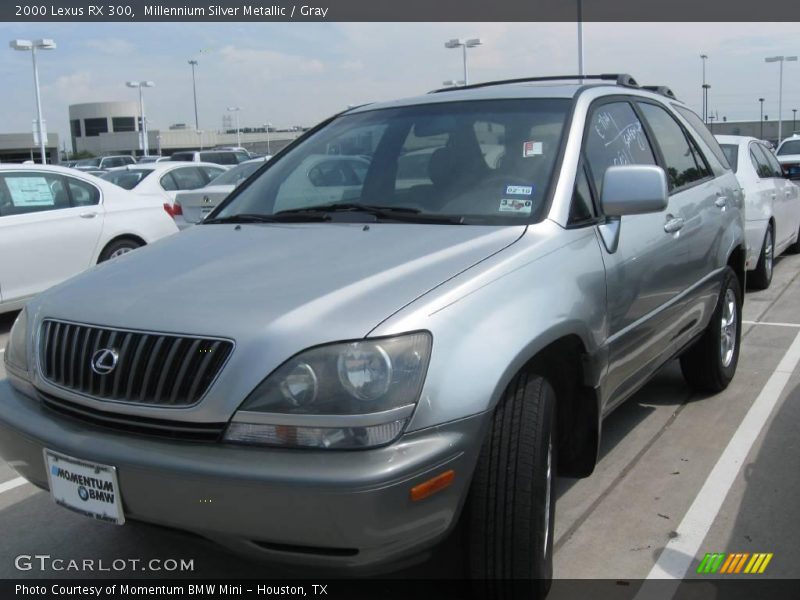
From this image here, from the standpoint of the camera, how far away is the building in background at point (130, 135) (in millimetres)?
79106

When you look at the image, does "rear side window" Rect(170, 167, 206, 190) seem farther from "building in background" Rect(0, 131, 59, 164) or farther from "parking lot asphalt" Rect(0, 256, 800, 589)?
"building in background" Rect(0, 131, 59, 164)

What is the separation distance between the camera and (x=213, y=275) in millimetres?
2746

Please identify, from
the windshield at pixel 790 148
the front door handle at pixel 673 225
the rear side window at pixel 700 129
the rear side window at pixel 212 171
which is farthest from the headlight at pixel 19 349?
the windshield at pixel 790 148

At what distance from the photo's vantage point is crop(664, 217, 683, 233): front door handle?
151 inches

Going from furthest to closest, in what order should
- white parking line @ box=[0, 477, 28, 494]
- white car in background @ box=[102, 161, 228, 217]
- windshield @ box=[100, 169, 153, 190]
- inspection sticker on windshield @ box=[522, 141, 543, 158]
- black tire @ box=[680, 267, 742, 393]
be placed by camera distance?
windshield @ box=[100, 169, 153, 190] → white car in background @ box=[102, 161, 228, 217] → black tire @ box=[680, 267, 742, 393] → white parking line @ box=[0, 477, 28, 494] → inspection sticker on windshield @ box=[522, 141, 543, 158]

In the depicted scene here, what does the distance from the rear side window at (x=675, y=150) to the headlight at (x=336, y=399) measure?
2465mm

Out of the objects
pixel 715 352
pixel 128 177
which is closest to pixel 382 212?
pixel 715 352

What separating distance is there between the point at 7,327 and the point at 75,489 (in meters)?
6.11

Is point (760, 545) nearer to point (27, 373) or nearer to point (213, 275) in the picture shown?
point (213, 275)

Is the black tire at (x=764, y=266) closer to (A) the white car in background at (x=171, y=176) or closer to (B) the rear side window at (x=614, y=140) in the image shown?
(B) the rear side window at (x=614, y=140)

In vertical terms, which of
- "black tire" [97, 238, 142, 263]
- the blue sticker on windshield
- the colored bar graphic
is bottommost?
the colored bar graphic

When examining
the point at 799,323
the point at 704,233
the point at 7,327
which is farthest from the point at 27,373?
the point at 799,323

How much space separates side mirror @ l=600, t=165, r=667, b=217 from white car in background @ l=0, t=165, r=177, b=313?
209 inches

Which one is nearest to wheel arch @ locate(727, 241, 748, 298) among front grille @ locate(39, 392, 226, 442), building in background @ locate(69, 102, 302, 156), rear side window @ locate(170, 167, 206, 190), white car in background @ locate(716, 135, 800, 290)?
white car in background @ locate(716, 135, 800, 290)
